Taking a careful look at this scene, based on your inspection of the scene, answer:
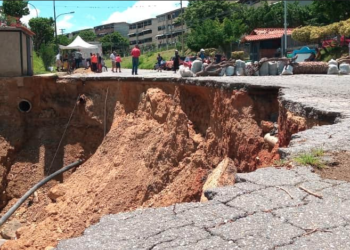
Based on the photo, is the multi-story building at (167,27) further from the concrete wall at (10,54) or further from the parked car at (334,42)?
the concrete wall at (10,54)

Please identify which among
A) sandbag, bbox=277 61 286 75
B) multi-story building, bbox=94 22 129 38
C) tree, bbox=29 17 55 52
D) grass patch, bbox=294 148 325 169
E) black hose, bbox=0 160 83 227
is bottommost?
black hose, bbox=0 160 83 227

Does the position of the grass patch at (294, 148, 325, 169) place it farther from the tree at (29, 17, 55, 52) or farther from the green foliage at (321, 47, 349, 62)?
the tree at (29, 17, 55, 52)

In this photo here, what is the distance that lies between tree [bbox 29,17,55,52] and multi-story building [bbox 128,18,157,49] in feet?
113

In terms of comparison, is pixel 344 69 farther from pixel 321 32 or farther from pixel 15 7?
pixel 15 7

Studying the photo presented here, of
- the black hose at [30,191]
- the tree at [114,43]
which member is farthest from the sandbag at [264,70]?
the tree at [114,43]

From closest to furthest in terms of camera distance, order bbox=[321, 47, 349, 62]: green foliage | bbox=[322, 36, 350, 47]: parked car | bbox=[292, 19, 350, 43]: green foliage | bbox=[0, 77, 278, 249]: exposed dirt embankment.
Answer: bbox=[0, 77, 278, 249]: exposed dirt embankment
bbox=[292, 19, 350, 43]: green foliage
bbox=[321, 47, 349, 62]: green foliage
bbox=[322, 36, 350, 47]: parked car

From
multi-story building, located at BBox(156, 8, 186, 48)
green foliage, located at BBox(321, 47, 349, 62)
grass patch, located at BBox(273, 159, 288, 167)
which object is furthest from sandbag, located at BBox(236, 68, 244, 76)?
multi-story building, located at BBox(156, 8, 186, 48)

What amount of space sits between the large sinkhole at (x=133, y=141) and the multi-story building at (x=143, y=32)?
79.5 metres

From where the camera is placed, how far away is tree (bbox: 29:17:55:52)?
61656 millimetres

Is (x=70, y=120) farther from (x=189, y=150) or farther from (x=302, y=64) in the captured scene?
(x=302, y=64)

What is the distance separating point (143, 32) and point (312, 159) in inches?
3944

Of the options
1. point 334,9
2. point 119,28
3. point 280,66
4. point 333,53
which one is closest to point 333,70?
point 280,66

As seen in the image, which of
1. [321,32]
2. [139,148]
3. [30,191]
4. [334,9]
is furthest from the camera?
[334,9]

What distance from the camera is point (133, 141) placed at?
1415 centimetres
